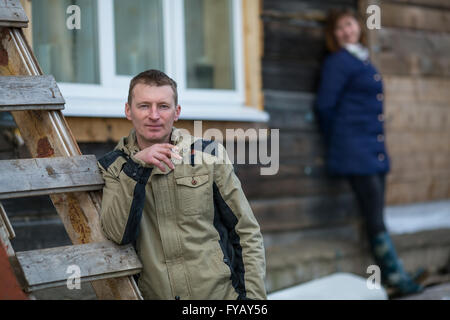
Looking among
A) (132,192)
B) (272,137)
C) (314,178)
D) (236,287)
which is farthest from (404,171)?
(132,192)

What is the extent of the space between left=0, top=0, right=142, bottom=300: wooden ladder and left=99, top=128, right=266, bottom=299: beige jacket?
10cm

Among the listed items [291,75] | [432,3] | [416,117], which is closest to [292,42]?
[291,75]

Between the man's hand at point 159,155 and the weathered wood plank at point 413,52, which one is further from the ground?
the weathered wood plank at point 413,52

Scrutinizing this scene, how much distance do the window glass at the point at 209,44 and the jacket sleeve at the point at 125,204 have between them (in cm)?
195

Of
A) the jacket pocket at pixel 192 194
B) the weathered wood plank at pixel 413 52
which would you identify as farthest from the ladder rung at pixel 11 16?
the weathered wood plank at pixel 413 52

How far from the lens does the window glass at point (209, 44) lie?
392cm

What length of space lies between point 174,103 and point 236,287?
28.5 inches

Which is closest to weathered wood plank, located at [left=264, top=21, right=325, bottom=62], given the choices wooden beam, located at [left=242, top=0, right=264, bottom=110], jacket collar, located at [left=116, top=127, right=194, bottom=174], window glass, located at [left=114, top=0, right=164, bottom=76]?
wooden beam, located at [left=242, top=0, right=264, bottom=110]

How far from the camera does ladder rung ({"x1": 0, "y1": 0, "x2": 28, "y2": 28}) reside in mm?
2160

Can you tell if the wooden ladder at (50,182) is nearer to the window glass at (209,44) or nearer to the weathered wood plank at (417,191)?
the window glass at (209,44)

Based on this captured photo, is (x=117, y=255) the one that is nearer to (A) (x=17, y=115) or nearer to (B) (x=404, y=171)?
(A) (x=17, y=115)
